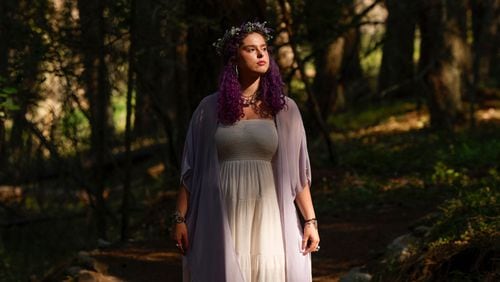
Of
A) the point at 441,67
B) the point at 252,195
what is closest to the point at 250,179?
the point at 252,195

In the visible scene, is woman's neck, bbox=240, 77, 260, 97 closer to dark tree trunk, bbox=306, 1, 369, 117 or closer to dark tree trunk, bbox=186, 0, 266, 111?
dark tree trunk, bbox=186, 0, 266, 111

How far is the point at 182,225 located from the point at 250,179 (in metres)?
0.55

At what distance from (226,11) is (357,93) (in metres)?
19.2

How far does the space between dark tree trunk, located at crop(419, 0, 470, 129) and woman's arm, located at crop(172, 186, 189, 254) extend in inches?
480

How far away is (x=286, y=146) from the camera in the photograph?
585 cm

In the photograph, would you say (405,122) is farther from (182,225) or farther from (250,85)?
(182,225)

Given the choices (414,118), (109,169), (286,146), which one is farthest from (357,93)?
(286,146)

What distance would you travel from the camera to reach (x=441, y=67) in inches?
701

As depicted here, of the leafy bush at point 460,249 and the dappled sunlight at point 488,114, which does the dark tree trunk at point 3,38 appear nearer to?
the leafy bush at point 460,249

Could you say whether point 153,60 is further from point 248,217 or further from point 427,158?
point 248,217

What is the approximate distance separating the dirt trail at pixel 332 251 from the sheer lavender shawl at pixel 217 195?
126 inches

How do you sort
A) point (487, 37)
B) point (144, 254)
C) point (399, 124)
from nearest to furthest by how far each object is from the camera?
point (144, 254), point (399, 124), point (487, 37)

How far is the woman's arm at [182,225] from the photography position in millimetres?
5941

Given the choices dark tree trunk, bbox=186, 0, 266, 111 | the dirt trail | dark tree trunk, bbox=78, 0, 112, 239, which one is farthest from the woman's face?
dark tree trunk, bbox=78, 0, 112, 239
